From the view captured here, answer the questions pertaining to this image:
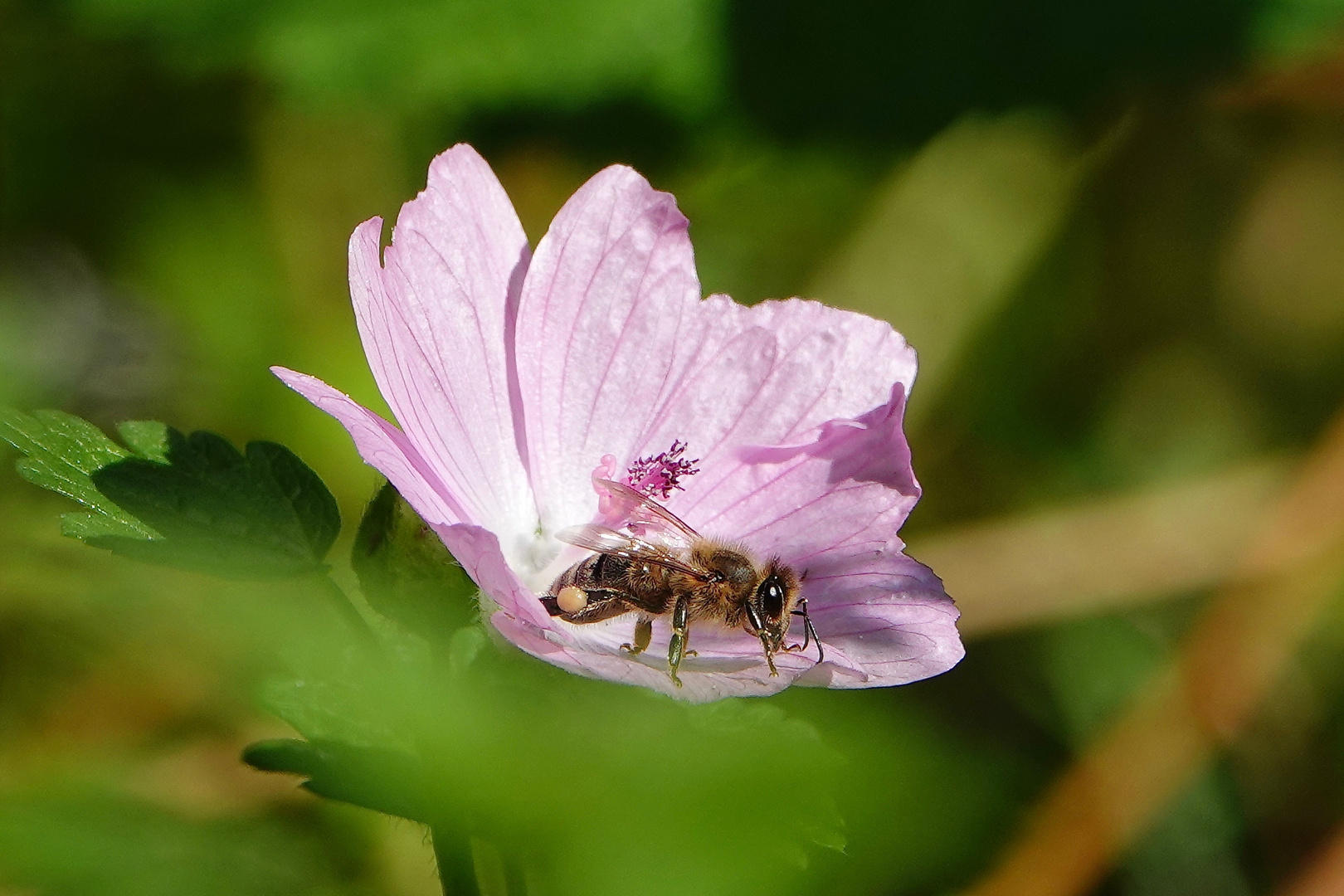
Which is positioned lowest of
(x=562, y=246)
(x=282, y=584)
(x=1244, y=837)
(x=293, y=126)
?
(x=1244, y=837)

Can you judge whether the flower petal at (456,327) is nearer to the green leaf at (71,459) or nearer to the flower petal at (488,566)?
the flower petal at (488,566)

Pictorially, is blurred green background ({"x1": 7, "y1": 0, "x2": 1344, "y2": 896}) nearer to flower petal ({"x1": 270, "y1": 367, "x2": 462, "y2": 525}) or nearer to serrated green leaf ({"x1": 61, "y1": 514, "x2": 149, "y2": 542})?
serrated green leaf ({"x1": 61, "y1": 514, "x2": 149, "y2": 542})

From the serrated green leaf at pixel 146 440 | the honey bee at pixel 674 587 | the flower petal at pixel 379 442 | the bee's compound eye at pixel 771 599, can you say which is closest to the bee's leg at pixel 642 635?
the honey bee at pixel 674 587

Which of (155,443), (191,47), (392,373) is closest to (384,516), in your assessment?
(392,373)

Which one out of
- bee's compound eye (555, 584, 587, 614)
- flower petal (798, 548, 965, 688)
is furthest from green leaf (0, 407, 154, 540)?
flower petal (798, 548, 965, 688)

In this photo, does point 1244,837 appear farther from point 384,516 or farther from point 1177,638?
point 384,516

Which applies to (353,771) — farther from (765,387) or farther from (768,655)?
(765,387)
